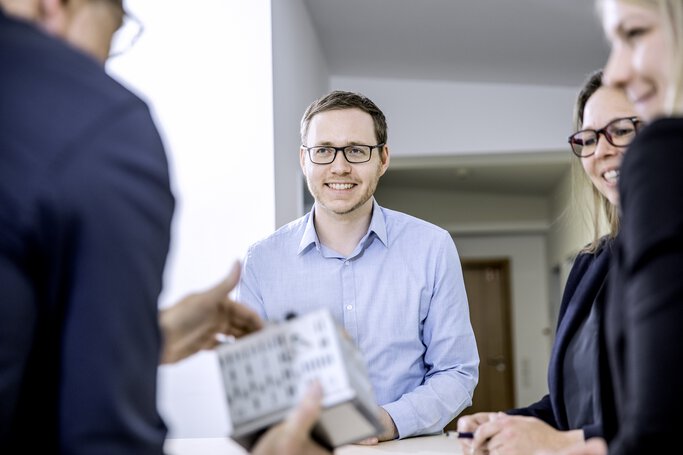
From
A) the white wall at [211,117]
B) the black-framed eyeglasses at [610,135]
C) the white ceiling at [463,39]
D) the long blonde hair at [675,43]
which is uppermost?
the white ceiling at [463,39]

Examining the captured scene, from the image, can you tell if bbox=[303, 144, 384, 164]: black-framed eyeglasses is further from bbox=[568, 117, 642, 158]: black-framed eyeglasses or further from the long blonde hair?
the long blonde hair

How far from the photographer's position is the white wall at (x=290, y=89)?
374cm

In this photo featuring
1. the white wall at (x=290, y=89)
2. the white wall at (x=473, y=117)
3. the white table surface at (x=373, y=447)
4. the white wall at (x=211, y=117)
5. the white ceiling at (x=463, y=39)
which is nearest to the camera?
the white table surface at (x=373, y=447)

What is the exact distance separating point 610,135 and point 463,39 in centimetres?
348

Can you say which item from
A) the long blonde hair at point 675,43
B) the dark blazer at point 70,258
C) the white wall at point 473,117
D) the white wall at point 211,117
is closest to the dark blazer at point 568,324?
the long blonde hair at point 675,43

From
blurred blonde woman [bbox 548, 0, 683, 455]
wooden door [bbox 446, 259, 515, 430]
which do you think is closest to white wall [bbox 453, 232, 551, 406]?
wooden door [bbox 446, 259, 515, 430]

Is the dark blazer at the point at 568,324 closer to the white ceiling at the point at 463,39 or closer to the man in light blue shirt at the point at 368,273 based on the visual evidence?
the man in light blue shirt at the point at 368,273

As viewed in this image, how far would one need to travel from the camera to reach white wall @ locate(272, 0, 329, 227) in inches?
147

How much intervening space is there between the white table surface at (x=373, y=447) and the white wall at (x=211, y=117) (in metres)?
1.67

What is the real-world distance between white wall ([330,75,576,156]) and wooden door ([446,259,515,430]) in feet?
12.7

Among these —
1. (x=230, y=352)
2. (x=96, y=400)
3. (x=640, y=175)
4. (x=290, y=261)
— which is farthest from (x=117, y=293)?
(x=290, y=261)

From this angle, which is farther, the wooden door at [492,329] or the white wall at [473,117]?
the wooden door at [492,329]

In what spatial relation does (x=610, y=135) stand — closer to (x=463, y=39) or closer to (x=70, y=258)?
(x=70, y=258)

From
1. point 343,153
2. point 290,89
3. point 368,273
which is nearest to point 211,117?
point 290,89
